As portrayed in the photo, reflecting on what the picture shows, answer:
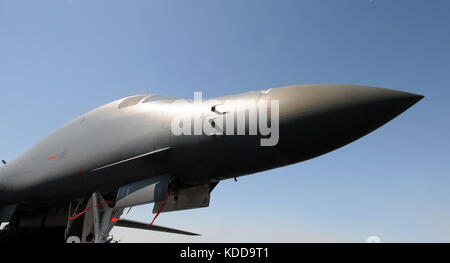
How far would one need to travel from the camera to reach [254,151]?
4184 mm

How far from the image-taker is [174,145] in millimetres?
4691

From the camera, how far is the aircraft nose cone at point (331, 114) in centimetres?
377

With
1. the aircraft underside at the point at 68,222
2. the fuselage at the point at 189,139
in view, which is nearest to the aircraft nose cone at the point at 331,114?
the fuselage at the point at 189,139

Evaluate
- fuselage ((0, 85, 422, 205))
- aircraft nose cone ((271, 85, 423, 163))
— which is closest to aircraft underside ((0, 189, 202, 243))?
fuselage ((0, 85, 422, 205))

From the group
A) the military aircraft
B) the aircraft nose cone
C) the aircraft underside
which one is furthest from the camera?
the aircraft underside

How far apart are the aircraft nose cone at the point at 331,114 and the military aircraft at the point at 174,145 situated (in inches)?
0.5

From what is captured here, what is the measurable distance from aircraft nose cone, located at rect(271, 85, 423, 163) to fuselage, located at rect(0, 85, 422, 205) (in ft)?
0.04

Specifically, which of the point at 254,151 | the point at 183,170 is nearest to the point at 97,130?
the point at 183,170

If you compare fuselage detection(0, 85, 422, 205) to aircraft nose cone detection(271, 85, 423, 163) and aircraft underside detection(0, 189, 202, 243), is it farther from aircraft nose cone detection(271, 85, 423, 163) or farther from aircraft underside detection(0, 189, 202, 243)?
aircraft underside detection(0, 189, 202, 243)

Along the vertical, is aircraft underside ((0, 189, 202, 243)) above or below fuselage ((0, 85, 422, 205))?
below

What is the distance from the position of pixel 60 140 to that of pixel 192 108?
12.1ft

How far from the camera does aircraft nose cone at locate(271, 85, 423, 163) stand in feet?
12.4
